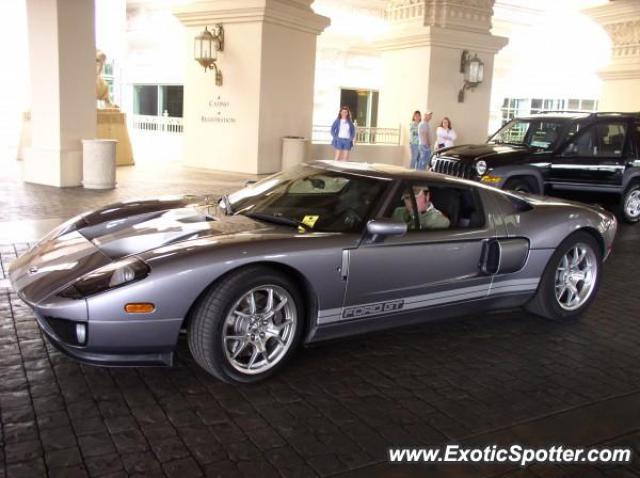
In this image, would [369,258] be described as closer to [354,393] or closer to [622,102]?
[354,393]

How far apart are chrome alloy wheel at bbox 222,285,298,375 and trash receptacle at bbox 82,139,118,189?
30.2 ft

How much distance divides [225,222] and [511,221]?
227cm

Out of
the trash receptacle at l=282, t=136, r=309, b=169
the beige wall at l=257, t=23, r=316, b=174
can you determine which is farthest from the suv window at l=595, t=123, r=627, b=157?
the beige wall at l=257, t=23, r=316, b=174

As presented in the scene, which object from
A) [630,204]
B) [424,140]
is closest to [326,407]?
[630,204]

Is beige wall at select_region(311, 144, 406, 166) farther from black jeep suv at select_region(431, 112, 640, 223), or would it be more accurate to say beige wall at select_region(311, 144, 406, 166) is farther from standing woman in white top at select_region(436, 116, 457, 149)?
black jeep suv at select_region(431, 112, 640, 223)

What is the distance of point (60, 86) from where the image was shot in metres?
12.1

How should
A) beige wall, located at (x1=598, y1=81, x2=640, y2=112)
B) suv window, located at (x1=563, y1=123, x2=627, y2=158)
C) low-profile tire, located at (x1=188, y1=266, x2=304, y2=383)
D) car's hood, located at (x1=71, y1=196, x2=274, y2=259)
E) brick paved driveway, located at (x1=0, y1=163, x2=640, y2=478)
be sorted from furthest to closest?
1. beige wall, located at (x1=598, y1=81, x2=640, y2=112)
2. suv window, located at (x1=563, y1=123, x2=627, y2=158)
3. car's hood, located at (x1=71, y1=196, x2=274, y2=259)
4. low-profile tire, located at (x1=188, y1=266, x2=304, y2=383)
5. brick paved driveway, located at (x1=0, y1=163, x2=640, y2=478)

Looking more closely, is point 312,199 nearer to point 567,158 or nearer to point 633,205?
point 567,158

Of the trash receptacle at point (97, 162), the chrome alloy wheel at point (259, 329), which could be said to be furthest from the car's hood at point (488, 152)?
the chrome alloy wheel at point (259, 329)

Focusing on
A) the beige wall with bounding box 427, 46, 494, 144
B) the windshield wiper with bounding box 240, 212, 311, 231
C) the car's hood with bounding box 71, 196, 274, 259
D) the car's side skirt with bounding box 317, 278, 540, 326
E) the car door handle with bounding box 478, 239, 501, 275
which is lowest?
the car's side skirt with bounding box 317, 278, 540, 326

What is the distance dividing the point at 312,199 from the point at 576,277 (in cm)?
255

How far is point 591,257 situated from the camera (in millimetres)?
5762

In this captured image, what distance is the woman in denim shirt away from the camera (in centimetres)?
1731

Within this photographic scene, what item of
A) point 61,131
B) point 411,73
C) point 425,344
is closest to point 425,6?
point 411,73
